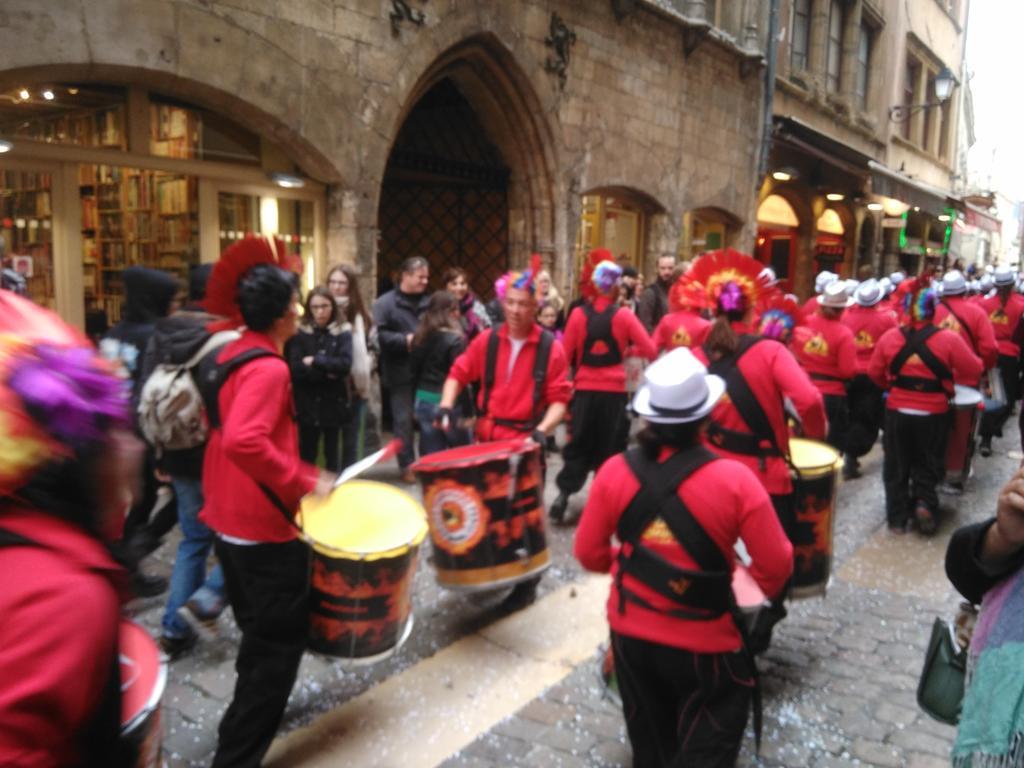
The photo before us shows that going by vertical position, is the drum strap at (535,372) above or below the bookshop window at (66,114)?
below

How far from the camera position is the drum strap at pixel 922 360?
5.96m

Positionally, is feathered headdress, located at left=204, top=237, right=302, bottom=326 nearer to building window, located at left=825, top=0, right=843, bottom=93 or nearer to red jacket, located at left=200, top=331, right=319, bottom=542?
red jacket, located at left=200, top=331, right=319, bottom=542

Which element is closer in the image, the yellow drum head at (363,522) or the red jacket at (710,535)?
the red jacket at (710,535)

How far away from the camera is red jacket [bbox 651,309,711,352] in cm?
632

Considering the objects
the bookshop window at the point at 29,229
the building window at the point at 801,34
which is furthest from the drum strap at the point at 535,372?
the building window at the point at 801,34

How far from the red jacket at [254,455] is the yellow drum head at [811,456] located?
2255mm

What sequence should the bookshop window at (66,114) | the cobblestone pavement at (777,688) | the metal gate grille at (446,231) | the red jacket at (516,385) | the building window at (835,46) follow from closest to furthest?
the cobblestone pavement at (777,688), the red jacket at (516,385), the bookshop window at (66,114), the metal gate grille at (446,231), the building window at (835,46)

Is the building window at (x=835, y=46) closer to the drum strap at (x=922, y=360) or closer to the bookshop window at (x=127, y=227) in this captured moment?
the drum strap at (x=922, y=360)

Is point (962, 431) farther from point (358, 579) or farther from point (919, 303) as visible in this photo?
point (358, 579)

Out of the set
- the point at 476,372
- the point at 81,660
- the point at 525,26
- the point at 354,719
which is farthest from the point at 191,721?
the point at 525,26

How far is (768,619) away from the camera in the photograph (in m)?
3.84

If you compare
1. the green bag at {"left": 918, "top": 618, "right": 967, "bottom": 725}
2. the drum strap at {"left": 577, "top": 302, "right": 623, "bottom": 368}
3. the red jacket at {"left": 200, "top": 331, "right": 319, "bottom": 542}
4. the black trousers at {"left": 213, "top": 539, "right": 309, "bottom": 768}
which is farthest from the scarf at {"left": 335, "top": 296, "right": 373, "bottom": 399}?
the green bag at {"left": 918, "top": 618, "right": 967, "bottom": 725}

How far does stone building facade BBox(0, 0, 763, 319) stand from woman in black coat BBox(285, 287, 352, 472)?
2064 millimetres

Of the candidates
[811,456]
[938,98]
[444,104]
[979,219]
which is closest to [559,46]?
[444,104]
